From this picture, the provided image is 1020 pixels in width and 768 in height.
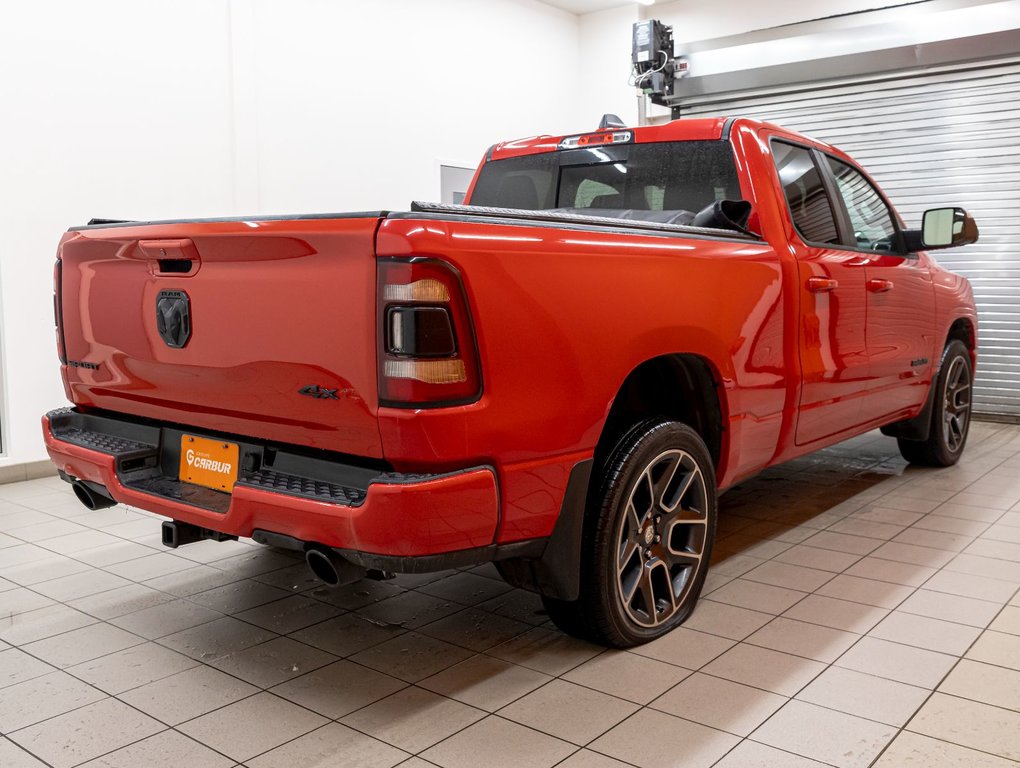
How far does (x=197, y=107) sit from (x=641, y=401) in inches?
182

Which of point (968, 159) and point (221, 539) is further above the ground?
point (968, 159)

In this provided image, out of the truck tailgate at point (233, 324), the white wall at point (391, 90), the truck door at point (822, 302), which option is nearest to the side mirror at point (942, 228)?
the truck door at point (822, 302)

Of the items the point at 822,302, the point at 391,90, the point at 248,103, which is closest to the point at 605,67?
the point at 391,90

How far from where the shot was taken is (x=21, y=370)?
5.65 m

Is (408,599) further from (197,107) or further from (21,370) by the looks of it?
(197,107)

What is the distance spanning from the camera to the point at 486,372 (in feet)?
7.16

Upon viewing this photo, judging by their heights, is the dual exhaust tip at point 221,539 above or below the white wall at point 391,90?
below

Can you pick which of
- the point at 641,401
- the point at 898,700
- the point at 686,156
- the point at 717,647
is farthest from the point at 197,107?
the point at 898,700

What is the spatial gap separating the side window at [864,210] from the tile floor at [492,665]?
141 cm

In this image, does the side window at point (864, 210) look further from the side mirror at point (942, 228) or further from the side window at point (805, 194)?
the side window at point (805, 194)

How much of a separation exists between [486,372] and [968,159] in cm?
746

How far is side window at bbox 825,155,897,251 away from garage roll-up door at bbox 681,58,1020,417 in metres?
4.05

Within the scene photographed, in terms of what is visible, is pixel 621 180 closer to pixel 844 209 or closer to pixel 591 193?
pixel 591 193

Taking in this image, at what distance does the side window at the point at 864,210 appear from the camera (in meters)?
4.27
